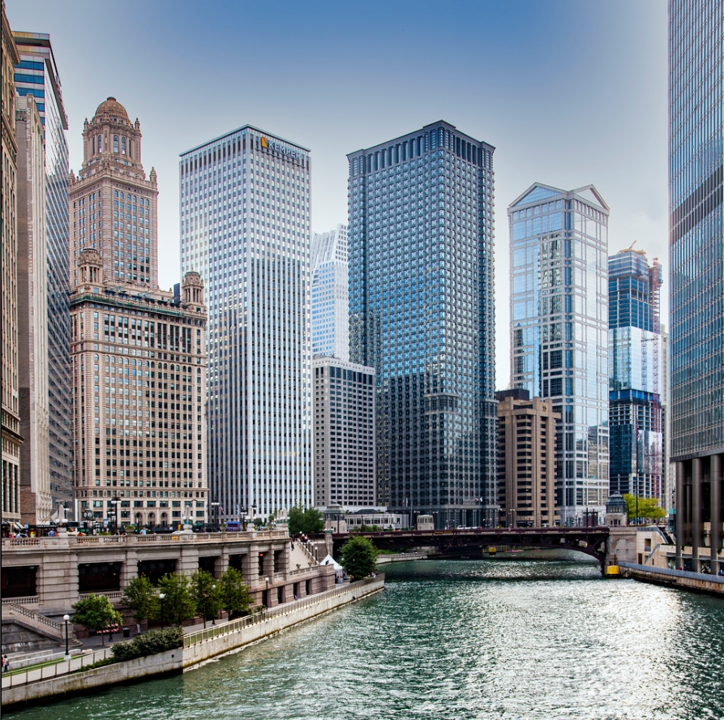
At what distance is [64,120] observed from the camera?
155 meters

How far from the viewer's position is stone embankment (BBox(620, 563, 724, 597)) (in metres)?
115

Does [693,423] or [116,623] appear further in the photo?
[693,423]

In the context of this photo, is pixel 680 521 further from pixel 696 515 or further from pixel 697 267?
pixel 697 267

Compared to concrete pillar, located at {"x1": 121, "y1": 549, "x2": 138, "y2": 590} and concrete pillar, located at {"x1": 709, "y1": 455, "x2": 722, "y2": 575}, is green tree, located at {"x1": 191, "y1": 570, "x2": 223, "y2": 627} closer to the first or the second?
concrete pillar, located at {"x1": 121, "y1": 549, "x2": 138, "y2": 590}

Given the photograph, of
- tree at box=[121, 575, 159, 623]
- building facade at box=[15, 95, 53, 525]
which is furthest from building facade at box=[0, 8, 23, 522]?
tree at box=[121, 575, 159, 623]

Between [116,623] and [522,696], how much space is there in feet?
97.0

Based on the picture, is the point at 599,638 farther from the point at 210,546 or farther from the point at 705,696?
the point at 210,546

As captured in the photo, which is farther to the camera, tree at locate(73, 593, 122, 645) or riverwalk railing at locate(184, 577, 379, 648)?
riverwalk railing at locate(184, 577, 379, 648)

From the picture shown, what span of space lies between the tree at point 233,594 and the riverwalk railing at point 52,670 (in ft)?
59.4

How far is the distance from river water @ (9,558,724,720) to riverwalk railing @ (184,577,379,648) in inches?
81.4

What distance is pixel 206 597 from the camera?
238ft

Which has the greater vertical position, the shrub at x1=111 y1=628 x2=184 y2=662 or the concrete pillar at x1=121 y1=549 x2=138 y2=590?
the concrete pillar at x1=121 y1=549 x2=138 y2=590

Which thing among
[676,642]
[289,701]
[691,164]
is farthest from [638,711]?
[691,164]

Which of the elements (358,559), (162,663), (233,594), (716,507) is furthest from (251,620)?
(716,507)
